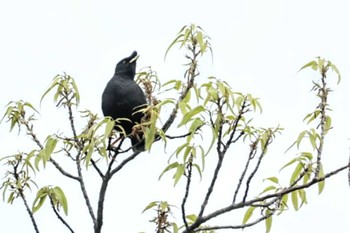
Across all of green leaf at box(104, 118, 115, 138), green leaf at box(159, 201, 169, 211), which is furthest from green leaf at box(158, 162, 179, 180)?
green leaf at box(104, 118, 115, 138)

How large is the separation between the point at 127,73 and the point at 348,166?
94.2 inches

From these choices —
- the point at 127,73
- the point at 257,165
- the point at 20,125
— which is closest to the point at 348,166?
the point at 257,165

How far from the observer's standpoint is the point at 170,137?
140 inches

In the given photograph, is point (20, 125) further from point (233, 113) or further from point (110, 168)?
point (233, 113)

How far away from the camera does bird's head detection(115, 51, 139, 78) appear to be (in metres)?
5.26

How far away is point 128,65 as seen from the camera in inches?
208

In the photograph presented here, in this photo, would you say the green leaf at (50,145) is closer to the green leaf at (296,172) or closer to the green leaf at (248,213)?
the green leaf at (248,213)

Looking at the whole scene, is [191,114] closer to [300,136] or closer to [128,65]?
[300,136]

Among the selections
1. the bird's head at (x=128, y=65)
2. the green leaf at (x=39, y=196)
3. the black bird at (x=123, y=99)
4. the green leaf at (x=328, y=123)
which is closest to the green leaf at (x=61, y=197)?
the green leaf at (x=39, y=196)

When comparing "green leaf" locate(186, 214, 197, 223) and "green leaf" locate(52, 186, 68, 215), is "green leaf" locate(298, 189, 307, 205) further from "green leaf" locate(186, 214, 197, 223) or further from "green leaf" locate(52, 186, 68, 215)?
"green leaf" locate(52, 186, 68, 215)

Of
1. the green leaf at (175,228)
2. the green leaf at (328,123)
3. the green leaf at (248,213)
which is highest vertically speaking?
the green leaf at (328,123)

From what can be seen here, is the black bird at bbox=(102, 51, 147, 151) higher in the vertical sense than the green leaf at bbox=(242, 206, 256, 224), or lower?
higher

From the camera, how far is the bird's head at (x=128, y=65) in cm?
526

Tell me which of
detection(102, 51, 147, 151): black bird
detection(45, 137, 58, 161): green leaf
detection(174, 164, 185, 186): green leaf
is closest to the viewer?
detection(174, 164, 185, 186): green leaf
